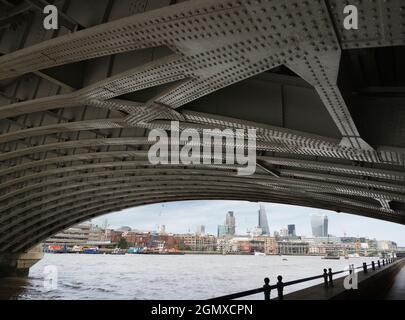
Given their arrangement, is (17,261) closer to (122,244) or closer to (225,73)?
(225,73)

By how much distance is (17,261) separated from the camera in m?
42.6

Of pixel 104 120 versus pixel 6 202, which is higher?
pixel 104 120

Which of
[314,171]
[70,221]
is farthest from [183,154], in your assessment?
[70,221]

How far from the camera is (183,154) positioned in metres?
17.5

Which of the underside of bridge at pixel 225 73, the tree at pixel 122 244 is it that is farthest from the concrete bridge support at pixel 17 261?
the tree at pixel 122 244

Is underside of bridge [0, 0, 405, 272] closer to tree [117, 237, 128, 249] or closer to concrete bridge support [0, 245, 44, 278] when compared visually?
concrete bridge support [0, 245, 44, 278]

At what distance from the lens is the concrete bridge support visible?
39875 millimetres

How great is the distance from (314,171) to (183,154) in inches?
260

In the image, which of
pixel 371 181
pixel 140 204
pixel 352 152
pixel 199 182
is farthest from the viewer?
pixel 140 204

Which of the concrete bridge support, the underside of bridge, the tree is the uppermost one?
the underside of bridge

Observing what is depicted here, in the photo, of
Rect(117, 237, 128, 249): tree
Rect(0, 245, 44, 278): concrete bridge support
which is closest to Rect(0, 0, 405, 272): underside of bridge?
Rect(0, 245, 44, 278): concrete bridge support

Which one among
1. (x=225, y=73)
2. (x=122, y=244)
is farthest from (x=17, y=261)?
(x=122, y=244)
